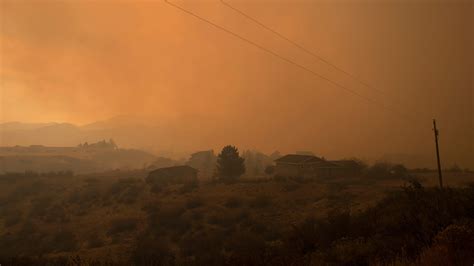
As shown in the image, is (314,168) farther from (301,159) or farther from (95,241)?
(95,241)

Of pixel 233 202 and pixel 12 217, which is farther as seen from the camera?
pixel 12 217

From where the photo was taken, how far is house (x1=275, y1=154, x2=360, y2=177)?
169 ft

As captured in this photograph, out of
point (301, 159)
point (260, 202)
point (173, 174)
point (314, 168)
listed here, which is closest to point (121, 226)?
point (260, 202)

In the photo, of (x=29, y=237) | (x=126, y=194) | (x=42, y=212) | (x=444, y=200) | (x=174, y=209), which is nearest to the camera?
(x=444, y=200)

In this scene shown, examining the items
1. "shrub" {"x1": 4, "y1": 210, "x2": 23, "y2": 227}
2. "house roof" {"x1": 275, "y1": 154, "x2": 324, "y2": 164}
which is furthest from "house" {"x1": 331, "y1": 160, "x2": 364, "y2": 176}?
"shrub" {"x1": 4, "y1": 210, "x2": 23, "y2": 227}

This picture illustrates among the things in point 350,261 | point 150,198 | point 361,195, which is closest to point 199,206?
point 150,198

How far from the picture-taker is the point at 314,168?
52312 mm

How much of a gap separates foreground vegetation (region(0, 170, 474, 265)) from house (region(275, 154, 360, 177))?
6.95 metres

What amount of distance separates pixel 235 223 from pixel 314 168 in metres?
27.0

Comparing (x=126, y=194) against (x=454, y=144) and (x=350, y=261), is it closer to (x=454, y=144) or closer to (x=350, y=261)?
(x=350, y=261)

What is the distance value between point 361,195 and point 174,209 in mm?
14780

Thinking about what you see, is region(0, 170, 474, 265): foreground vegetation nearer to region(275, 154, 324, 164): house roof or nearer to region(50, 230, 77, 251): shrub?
region(50, 230, 77, 251): shrub

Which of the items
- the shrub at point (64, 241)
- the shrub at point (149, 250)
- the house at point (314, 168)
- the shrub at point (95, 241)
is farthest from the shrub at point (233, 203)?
the house at point (314, 168)

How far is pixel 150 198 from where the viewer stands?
37.9 m
